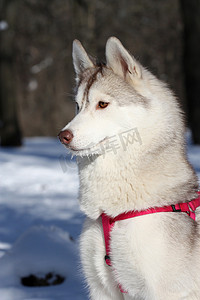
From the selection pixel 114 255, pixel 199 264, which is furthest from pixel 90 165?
pixel 199 264

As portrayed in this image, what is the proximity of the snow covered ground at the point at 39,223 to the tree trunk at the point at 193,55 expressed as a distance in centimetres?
73

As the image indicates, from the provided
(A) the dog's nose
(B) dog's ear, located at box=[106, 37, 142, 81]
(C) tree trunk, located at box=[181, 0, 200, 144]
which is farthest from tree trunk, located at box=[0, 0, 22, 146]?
(A) the dog's nose

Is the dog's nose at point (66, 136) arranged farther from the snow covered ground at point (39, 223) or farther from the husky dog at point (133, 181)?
the snow covered ground at point (39, 223)

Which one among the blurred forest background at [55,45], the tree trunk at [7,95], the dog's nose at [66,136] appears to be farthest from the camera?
the blurred forest background at [55,45]

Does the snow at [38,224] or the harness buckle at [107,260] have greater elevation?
the harness buckle at [107,260]

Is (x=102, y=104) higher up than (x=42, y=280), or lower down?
higher up

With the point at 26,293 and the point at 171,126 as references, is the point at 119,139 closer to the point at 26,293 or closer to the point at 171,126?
the point at 171,126

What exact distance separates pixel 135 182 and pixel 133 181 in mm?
14

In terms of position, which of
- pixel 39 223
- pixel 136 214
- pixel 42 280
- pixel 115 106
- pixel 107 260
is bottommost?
pixel 39 223

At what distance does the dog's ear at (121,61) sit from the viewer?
8.95ft

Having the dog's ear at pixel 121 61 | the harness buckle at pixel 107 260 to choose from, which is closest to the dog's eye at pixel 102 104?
the dog's ear at pixel 121 61

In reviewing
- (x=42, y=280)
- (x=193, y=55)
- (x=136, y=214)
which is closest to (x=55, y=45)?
(x=193, y=55)

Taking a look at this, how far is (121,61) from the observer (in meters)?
2.83

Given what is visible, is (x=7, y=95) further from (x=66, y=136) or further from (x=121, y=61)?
(x=66, y=136)
